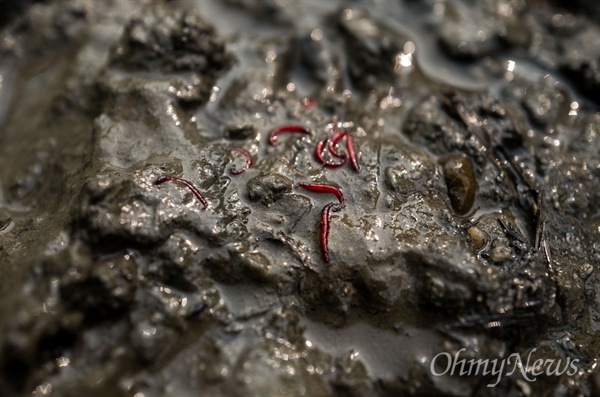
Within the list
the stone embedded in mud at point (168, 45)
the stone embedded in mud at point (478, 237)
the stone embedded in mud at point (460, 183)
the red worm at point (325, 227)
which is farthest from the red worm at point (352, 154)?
the stone embedded in mud at point (168, 45)

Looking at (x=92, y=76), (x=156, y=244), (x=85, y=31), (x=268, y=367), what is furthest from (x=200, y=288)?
(x=85, y=31)

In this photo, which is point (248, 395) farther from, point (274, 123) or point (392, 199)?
point (274, 123)

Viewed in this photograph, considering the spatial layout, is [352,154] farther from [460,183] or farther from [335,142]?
[460,183]

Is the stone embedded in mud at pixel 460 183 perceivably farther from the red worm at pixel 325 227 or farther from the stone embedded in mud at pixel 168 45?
the stone embedded in mud at pixel 168 45

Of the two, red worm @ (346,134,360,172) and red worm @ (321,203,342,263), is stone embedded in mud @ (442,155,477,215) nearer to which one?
red worm @ (346,134,360,172)

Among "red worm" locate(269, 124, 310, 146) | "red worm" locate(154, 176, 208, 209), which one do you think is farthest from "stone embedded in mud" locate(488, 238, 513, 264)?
"red worm" locate(154, 176, 208, 209)

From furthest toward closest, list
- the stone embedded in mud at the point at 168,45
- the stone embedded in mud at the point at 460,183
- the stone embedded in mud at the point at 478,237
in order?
the stone embedded in mud at the point at 168,45
the stone embedded in mud at the point at 460,183
the stone embedded in mud at the point at 478,237

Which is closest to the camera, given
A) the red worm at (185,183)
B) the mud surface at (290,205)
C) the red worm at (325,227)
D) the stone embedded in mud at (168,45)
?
the mud surface at (290,205)
